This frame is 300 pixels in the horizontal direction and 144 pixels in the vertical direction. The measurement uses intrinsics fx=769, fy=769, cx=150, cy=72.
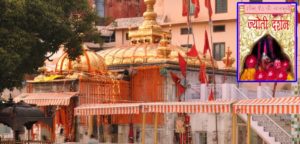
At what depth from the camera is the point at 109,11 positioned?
60.8 meters

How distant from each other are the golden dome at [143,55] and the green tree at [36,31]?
672 centimetres

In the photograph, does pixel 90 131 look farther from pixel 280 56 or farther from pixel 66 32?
pixel 280 56

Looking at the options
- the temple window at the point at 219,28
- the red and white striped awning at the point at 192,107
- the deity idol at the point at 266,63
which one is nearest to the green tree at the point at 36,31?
the red and white striped awning at the point at 192,107

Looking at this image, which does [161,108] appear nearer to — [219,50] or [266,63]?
[266,63]

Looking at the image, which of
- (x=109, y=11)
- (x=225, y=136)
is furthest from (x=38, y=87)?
(x=109, y=11)

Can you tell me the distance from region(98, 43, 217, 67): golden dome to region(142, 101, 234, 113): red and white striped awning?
7406 mm

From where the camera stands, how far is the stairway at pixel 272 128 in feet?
95.2

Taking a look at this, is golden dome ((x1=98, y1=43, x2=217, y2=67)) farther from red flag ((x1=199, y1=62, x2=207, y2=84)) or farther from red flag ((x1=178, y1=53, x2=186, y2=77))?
red flag ((x1=199, y1=62, x2=207, y2=84))

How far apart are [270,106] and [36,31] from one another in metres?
Result: 8.21

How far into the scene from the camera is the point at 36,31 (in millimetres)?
25719

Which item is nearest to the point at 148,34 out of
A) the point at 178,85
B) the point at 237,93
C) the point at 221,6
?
the point at 178,85

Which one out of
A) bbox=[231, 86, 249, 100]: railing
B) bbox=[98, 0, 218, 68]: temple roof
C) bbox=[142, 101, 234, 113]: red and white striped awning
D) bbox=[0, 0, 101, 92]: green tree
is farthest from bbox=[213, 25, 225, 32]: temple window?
bbox=[142, 101, 234, 113]: red and white striped awning

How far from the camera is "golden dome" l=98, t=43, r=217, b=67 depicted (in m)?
34.8

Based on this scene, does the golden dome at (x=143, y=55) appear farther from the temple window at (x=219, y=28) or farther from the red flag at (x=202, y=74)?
the temple window at (x=219, y=28)
